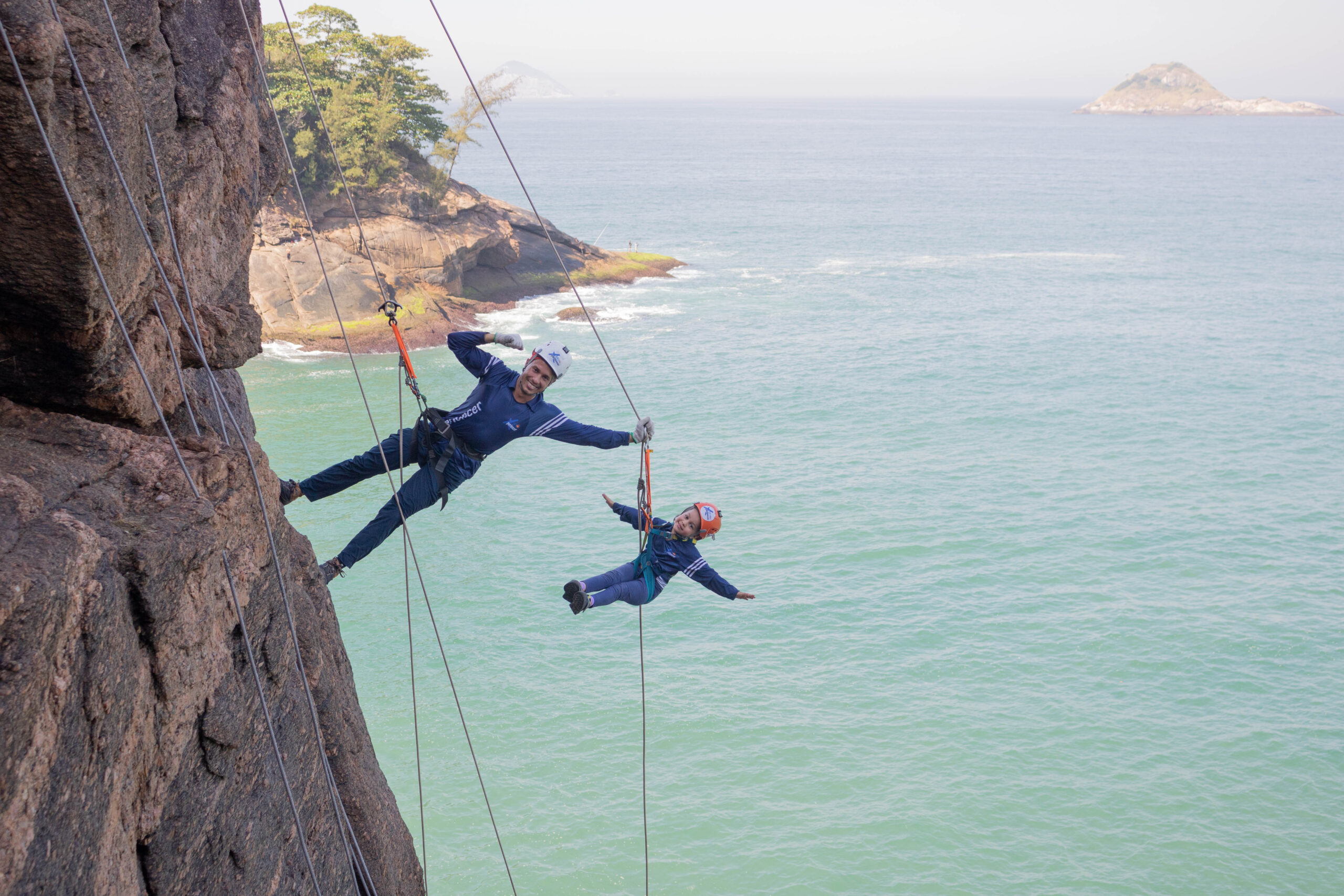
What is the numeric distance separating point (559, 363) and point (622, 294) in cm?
4801

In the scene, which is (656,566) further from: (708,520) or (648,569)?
(708,520)

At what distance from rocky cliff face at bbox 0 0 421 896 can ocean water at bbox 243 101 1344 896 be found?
1266 cm

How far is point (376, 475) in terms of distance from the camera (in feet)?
29.1

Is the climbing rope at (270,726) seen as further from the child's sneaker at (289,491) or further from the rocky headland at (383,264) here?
the rocky headland at (383,264)

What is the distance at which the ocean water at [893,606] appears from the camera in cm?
1908

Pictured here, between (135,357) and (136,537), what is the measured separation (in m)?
1.06

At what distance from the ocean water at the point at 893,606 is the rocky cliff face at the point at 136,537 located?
12.7 meters

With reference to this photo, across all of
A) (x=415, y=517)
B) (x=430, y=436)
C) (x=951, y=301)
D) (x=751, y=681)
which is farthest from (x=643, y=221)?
(x=430, y=436)

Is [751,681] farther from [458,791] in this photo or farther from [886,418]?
[886,418]

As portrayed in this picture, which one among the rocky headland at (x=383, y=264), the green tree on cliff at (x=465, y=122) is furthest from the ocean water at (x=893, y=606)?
the green tree on cliff at (x=465, y=122)

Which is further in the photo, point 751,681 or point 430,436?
point 751,681

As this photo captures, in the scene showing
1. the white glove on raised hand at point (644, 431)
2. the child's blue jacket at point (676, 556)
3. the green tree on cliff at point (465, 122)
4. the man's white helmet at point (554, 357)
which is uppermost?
the green tree on cliff at point (465, 122)

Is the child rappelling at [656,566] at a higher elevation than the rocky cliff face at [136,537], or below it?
below

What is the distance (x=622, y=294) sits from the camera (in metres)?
56.1
